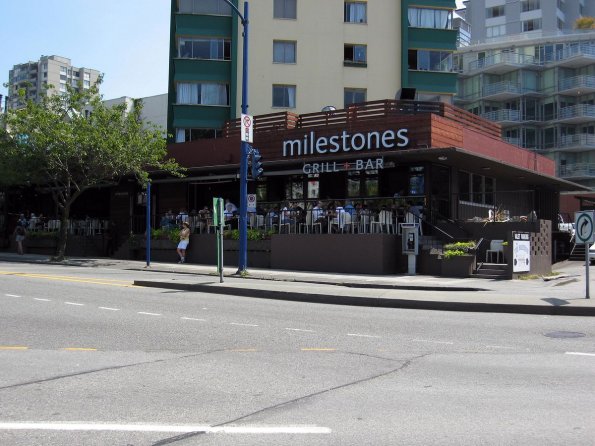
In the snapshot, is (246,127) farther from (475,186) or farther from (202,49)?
(202,49)

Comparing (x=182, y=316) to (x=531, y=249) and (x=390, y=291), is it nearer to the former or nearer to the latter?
(x=390, y=291)

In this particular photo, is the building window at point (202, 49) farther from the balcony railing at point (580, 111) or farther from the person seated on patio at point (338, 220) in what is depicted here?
the balcony railing at point (580, 111)

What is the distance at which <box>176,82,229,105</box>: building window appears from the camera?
39.0 meters

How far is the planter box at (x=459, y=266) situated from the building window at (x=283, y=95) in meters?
21.3

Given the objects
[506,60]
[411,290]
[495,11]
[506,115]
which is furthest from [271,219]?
[495,11]

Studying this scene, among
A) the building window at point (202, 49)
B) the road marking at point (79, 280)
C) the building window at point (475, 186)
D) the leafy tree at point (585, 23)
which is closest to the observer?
the road marking at point (79, 280)

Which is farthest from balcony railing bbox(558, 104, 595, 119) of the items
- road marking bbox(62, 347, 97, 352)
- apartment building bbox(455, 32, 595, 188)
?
road marking bbox(62, 347, 97, 352)

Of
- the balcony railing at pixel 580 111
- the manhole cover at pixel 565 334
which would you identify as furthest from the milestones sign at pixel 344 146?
the balcony railing at pixel 580 111

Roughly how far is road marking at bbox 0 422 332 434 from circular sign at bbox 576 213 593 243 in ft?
35.6

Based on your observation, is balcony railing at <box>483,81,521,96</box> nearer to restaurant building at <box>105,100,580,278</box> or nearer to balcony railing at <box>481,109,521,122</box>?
balcony railing at <box>481,109,521,122</box>

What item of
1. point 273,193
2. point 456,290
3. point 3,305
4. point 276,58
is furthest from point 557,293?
point 276,58

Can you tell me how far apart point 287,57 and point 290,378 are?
112 feet

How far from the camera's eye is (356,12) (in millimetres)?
39656

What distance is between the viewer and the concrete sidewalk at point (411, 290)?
1320 centimetres
